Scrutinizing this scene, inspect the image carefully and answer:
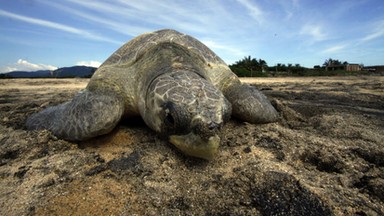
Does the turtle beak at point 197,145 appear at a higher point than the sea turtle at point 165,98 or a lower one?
lower

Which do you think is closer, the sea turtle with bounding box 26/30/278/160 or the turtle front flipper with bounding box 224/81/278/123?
the sea turtle with bounding box 26/30/278/160

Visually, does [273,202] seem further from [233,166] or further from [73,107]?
[73,107]

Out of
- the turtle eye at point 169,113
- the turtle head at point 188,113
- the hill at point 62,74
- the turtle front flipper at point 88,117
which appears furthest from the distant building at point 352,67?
the turtle eye at point 169,113

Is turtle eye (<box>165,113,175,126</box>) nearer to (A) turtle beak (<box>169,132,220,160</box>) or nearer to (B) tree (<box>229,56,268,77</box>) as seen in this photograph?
(A) turtle beak (<box>169,132,220,160</box>)

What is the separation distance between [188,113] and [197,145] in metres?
0.23

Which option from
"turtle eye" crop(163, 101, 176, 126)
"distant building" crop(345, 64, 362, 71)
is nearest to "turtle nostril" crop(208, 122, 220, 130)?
"turtle eye" crop(163, 101, 176, 126)

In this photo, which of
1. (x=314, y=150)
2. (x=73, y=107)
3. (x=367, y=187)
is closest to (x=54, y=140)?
(x=73, y=107)

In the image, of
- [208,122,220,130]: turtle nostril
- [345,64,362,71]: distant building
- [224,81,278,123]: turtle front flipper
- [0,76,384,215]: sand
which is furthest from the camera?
[345,64,362,71]: distant building

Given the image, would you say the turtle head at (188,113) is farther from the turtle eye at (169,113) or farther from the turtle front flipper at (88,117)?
the turtle front flipper at (88,117)

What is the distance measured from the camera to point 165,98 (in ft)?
6.91

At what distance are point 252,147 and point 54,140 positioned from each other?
180 centimetres

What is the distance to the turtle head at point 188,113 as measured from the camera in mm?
1864

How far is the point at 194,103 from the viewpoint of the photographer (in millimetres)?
1965

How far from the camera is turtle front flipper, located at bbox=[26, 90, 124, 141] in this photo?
2.38 meters
